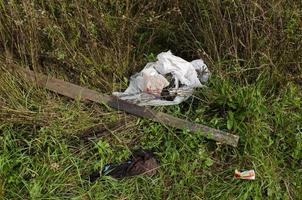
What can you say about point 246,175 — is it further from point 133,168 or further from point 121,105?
point 121,105

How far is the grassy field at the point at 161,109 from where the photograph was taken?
2824mm

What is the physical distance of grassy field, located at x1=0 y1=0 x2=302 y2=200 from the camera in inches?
111

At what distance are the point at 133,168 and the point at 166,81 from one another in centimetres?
73

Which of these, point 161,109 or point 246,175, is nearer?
point 246,175

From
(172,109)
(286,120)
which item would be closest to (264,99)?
(286,120)

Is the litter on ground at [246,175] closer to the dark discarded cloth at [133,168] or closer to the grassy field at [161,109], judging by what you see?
the grassy field at [161,109]

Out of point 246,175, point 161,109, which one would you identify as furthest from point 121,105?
point 246,175

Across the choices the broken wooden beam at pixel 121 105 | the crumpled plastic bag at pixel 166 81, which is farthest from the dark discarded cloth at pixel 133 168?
the crumpled plastic bag at pixel 166 81

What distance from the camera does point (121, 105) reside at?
10.2 ft

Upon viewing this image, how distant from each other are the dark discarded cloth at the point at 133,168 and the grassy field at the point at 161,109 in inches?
1.7

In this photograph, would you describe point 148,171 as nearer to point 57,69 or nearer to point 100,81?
point 100,81

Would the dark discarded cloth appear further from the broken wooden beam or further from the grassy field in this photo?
the broken wooden beam

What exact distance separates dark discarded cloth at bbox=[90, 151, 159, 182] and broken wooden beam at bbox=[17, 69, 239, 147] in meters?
0.30

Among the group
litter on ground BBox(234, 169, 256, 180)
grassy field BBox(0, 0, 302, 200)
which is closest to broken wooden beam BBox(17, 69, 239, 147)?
grassy field BBox(0, 0, 302, 200)
